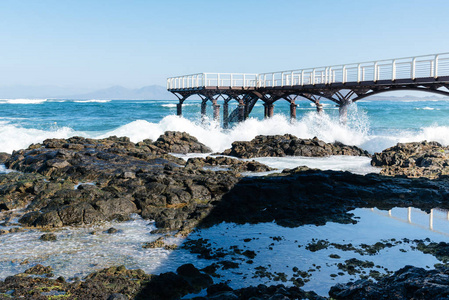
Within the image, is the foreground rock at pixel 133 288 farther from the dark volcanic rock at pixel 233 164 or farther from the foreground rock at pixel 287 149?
the foreground rock at pixel 287 149

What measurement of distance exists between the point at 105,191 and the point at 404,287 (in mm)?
9096

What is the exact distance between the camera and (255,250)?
808 cm

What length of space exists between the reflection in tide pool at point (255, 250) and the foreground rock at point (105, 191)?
0.61m

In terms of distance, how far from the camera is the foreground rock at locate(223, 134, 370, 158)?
22.4 metres

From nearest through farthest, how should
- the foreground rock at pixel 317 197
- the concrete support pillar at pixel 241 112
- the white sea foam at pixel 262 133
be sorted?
the foreground rock at pixel 317 197 < the white sea foam at pixel 262 133 < the concrete support pillar at pixel 241 112

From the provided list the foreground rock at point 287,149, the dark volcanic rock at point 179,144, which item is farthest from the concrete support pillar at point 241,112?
the foreground rock at point 287,149

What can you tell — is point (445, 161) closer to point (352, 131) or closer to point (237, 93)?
point (352, 131)

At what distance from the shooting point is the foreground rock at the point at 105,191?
1012 centimetres

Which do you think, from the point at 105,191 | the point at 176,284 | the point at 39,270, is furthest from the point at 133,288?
the point at 105,191

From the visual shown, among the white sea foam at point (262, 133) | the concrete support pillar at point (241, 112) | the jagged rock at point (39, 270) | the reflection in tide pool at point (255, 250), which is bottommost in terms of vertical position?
the reflection in tide pool at point (255, 250)

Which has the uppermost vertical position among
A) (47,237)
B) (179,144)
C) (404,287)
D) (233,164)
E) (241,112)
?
(241,112)

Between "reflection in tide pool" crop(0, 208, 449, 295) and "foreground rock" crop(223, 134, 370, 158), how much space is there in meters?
12.2

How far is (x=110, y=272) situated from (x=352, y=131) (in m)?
23.1

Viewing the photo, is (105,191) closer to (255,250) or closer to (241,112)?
(255,250)
